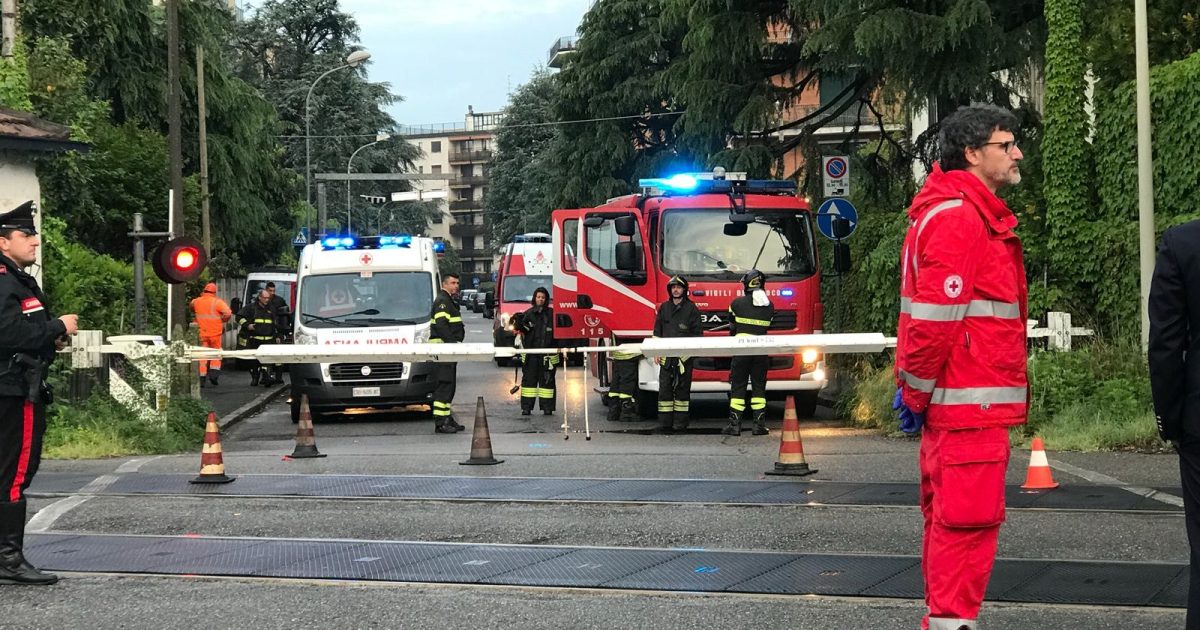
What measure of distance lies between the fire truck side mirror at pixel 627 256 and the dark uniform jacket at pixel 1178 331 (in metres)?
13.7

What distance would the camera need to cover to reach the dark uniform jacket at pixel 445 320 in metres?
18.6

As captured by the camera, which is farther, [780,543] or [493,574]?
[780,543]

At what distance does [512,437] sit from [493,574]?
902 centimetres

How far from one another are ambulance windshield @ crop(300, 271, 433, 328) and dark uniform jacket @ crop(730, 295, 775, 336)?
17.2ft

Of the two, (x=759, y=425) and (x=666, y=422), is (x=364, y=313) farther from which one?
(x=759, y=425)

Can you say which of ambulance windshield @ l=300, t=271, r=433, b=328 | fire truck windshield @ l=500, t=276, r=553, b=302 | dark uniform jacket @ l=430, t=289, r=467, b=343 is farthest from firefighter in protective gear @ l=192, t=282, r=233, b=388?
fire truck windshield @ l=500, t=276, r=553, b=302

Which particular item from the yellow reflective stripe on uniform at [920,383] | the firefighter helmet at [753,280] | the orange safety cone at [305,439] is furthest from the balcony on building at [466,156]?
the yellow reflective stripe on uniform at [920,383]

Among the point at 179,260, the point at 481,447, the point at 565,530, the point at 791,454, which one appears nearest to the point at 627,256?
the point at 179,260

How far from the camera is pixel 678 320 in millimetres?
17672

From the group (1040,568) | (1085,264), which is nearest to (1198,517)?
(1040,568)

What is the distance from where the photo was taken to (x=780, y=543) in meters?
8.95

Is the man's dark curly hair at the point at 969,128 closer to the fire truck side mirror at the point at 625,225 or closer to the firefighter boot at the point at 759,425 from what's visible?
the firefighter boot at the point at 759,425

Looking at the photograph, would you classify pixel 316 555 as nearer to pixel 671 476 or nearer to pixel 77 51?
pixel 671 476

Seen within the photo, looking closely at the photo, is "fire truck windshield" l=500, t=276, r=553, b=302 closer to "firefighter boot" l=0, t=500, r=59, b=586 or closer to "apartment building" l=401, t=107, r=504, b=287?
"firefighter boot" l=0, t=500, r=59, b=586
